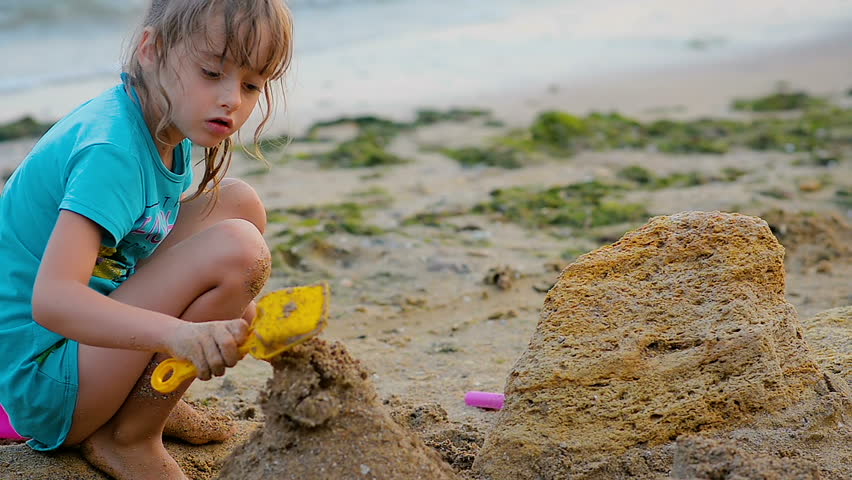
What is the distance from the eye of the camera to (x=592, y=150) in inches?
268

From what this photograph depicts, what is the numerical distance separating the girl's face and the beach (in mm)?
1064

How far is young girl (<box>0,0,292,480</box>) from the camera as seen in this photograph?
6.79ft

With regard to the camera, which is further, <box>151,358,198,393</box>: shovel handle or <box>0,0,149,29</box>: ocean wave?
<box>0,0,149,29</box>: ocean wave

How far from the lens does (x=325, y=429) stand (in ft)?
6.93

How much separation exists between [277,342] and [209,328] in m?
0.17

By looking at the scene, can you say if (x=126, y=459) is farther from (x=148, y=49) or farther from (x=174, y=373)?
(x=148, y=49)

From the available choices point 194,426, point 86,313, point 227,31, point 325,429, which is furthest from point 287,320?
point 194,426

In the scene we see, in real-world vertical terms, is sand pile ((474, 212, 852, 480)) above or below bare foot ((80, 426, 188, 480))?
above

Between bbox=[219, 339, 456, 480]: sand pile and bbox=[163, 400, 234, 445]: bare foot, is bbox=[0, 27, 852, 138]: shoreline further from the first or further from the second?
bbox=[219, 339, 456, 480]: sand pile

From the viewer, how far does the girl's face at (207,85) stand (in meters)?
2.24

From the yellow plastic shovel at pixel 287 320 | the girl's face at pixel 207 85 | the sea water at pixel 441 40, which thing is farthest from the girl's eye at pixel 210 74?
the sea water at pixel 441 40

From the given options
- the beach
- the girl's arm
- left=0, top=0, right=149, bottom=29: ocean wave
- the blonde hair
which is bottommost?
left=0, top=0, right=149, bottom=29: ocean wave

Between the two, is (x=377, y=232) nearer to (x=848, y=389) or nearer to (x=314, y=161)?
(x=314, y=161)

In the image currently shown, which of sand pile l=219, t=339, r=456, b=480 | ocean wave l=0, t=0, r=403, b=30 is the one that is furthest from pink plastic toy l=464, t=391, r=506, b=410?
ocean wave l=0, t=0, r=403, b=30
